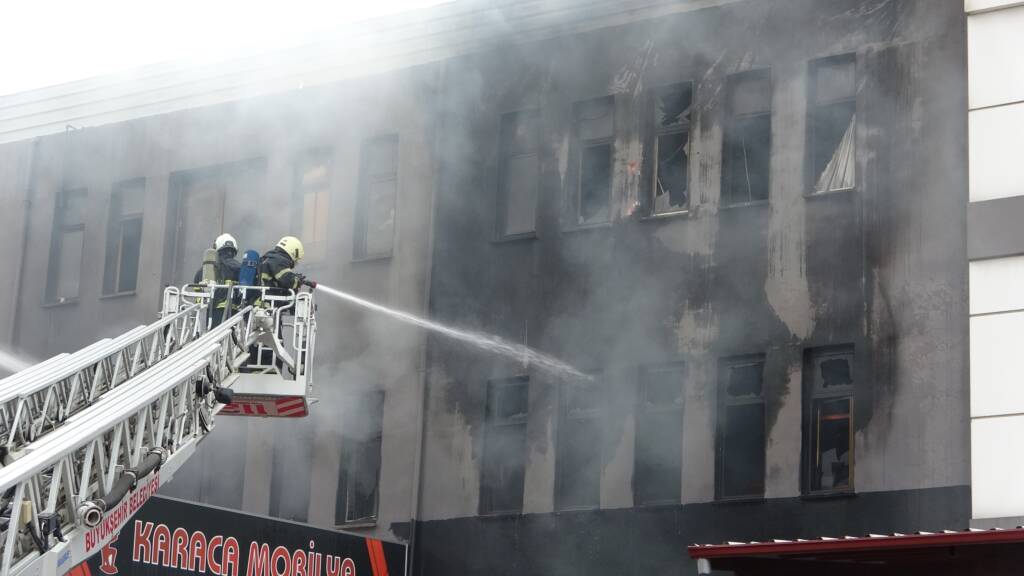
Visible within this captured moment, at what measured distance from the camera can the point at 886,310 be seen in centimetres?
1620

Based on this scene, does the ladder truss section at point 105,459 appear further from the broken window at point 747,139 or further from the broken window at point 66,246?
the broken window at point 66,246

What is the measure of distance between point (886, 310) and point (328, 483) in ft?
24.0

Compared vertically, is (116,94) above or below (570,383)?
above

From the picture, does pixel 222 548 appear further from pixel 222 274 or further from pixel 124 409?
pixel 124 409

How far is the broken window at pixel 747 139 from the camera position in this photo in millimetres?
17594

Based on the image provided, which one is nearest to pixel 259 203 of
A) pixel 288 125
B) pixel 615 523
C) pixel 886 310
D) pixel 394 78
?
pixel 288 125

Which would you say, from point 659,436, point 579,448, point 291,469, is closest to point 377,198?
point 291,469

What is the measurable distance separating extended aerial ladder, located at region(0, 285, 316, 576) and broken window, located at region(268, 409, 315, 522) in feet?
18.0

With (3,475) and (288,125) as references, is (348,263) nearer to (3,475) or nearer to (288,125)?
(288,125)

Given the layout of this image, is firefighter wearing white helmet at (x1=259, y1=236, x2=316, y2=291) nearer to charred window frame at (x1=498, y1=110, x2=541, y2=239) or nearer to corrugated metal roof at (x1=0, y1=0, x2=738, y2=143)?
charred window frame at (x1=498, y1=110, x2=541, y2=239)

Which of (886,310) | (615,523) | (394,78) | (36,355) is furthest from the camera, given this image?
(36,355)

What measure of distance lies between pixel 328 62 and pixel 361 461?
5.30 meters

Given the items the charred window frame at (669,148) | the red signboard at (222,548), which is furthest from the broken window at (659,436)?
the red signboard at (222,548)

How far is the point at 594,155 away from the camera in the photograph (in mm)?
18953
